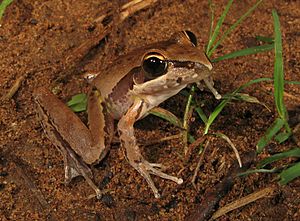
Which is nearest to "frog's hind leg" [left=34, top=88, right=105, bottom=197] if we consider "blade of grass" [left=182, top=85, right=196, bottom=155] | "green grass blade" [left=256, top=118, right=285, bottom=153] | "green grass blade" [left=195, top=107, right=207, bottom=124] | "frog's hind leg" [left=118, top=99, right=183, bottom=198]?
"frog's hind leg" [left=118, top=99, right=183, bottom=198]

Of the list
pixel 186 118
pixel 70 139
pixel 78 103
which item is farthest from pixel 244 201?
pixel 78 103

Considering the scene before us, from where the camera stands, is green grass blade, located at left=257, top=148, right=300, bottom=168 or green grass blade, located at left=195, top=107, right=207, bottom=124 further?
green grass blade, located at left=195, top=107, right=207, bottom=124

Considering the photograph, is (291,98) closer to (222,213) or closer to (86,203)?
(222,213)

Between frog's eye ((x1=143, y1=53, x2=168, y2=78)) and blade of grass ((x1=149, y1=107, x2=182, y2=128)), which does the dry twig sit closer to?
blade of grass ((x1=149, y1=107, x2=182, y2=128))

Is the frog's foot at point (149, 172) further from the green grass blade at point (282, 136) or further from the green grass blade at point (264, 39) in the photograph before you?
the green grass blade at point (264, 39)

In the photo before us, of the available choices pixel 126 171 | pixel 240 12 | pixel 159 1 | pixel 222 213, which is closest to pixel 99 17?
pixel 159 1

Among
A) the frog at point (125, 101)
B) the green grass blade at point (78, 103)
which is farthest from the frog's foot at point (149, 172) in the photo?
the green grass blade at point (78, 103)

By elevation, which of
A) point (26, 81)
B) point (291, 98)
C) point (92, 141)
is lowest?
point (291, 98)

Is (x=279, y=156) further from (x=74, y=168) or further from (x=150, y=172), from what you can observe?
(x=74, y=168)
